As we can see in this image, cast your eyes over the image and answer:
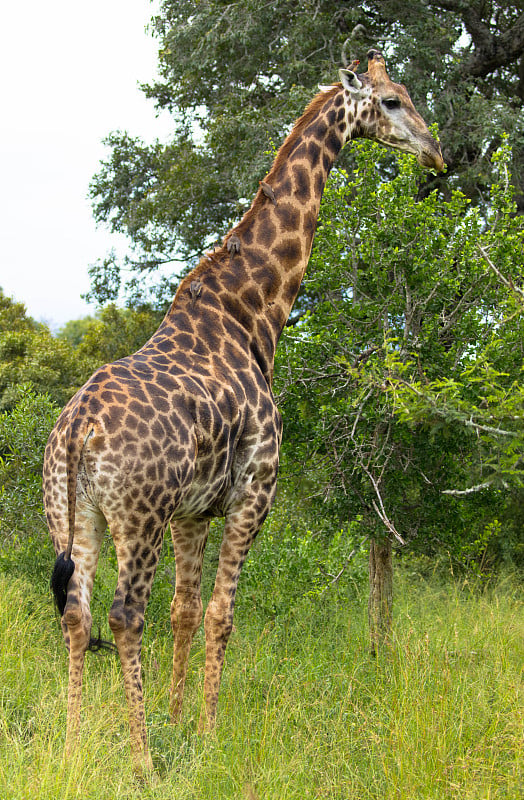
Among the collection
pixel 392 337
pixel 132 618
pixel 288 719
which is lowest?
pixel 288 719

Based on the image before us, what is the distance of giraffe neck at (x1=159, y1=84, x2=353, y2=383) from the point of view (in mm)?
4566

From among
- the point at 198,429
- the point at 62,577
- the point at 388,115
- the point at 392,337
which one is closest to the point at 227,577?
the point at 198,429

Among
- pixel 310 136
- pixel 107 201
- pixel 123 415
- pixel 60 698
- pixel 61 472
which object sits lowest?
pixel 60 698

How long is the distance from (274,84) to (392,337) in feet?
30.9

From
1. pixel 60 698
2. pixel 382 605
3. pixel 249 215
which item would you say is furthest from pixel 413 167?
pixel 60 698

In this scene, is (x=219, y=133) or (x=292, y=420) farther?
(x=219, y=133)

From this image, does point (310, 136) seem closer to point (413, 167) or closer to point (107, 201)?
point (413, 167)

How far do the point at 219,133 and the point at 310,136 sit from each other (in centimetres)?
752

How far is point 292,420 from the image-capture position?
5758 mm

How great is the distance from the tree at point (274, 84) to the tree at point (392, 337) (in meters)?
5.25

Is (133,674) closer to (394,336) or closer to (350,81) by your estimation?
(394,336)

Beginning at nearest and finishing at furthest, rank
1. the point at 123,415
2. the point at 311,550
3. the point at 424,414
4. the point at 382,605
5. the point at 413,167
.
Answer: the point at 424,414
the point at 123,415
the point at 413,167
the point at 382,605
the point at 311,550

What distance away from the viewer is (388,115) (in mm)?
5020

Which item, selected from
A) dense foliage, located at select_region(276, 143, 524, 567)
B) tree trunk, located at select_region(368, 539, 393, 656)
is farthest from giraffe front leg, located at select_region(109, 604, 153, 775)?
tree trunk, located at select_region(368, 539, 393, 656)
